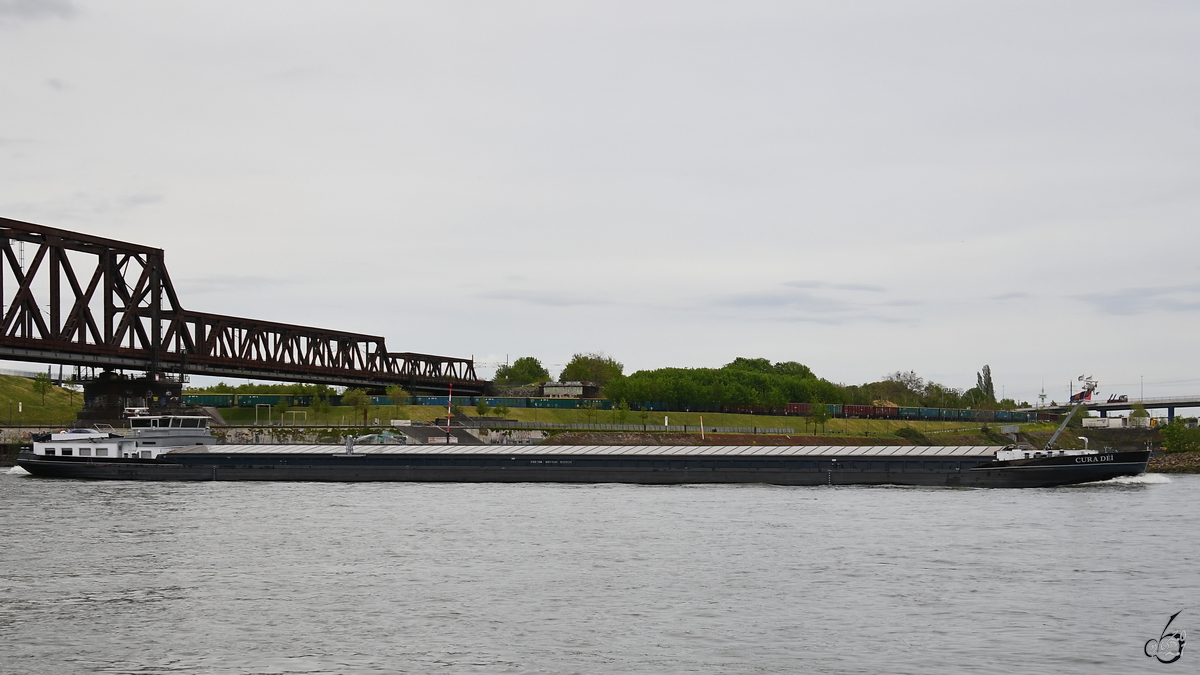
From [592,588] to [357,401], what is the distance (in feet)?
436

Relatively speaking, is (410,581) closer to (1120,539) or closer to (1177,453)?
(1120,539)

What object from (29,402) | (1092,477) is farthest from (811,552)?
(29,402)

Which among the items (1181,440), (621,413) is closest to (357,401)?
(621,413)

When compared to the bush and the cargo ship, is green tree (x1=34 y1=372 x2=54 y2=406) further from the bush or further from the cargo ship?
the bush

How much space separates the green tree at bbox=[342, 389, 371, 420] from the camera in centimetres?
16259

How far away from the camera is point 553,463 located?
8581cm

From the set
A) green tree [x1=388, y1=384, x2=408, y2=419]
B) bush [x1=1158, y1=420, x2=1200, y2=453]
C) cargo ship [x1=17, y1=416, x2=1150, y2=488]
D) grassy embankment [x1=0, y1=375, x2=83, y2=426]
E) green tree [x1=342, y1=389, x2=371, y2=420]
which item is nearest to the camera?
cargo ship [x1=17, y1=416, x2=1150, y2=488]

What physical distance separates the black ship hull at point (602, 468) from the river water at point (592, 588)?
16.0 metres

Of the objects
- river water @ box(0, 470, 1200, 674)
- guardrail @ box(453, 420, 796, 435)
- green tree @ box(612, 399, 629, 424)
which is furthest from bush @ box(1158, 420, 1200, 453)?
river water @ box(0, 470, 1200, 674)

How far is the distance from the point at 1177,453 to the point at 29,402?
163454 millimetres

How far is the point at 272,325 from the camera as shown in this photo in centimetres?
15388

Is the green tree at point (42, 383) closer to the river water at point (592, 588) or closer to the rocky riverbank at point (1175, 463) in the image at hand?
the river water at point (592, 588)

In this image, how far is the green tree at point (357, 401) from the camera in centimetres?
16259

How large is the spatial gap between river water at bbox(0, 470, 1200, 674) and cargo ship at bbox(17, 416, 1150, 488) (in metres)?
16.3
